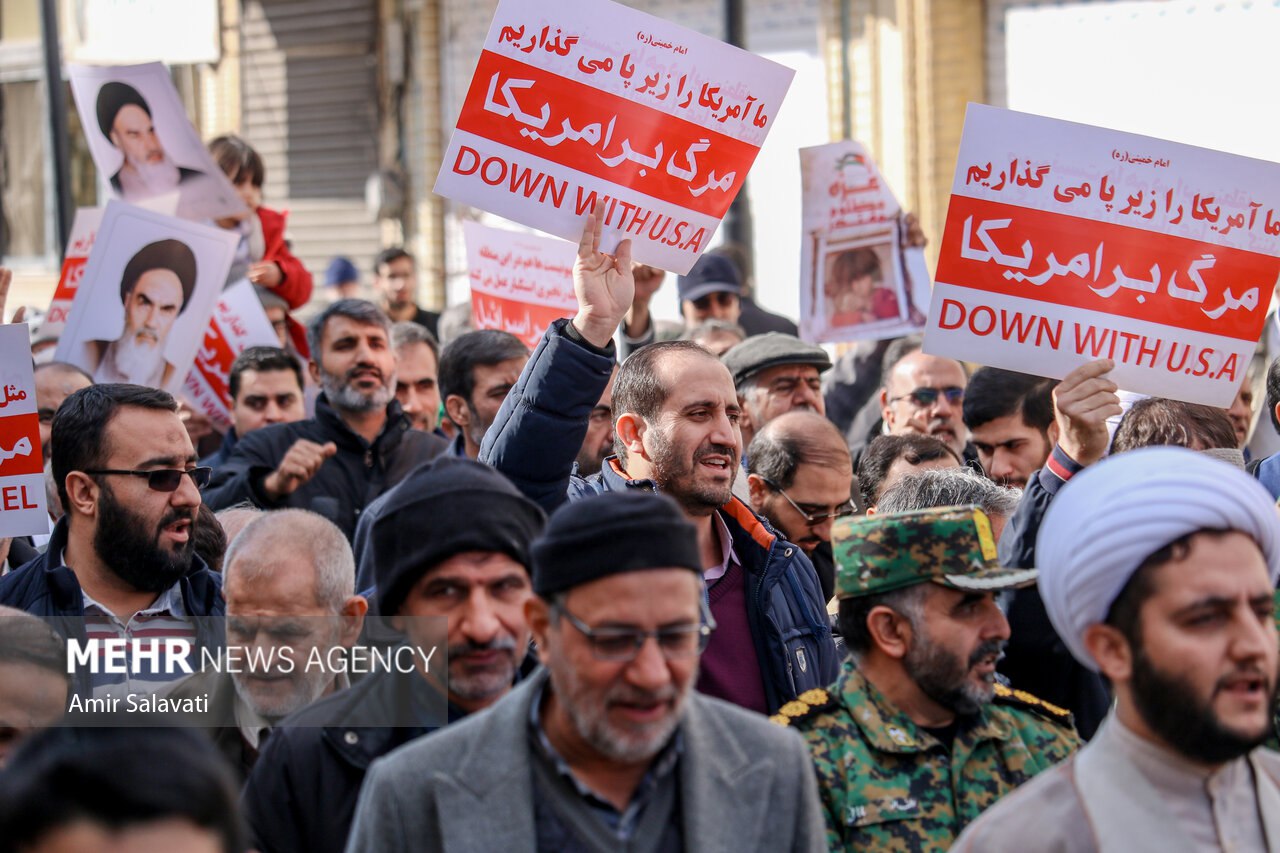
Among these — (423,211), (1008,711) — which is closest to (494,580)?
(1008,711)

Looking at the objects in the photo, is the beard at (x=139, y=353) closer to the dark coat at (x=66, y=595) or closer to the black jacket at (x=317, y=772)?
the dark coat at (x=66, y=595)

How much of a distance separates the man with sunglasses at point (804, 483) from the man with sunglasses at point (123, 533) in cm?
190

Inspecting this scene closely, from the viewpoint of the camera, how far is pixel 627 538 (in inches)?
105

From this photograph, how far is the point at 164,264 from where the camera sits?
22.6ft

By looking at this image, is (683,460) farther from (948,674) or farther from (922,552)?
(948,674)

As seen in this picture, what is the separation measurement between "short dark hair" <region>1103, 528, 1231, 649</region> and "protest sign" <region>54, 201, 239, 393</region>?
4950mm

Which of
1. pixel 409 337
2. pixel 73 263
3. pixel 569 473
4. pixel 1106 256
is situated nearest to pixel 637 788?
pixel 569 473

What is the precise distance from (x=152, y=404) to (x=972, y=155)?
8.12 feet

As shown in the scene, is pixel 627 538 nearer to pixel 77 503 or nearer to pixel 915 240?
pixel 77 503

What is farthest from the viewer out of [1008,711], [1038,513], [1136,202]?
[1136,202]

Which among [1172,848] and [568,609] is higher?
[568,609]

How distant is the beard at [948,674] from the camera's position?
3523mm

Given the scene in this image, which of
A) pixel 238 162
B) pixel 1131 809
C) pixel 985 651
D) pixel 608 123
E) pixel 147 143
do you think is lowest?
pixel 1131 809

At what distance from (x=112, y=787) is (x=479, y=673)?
1132 millimetres
